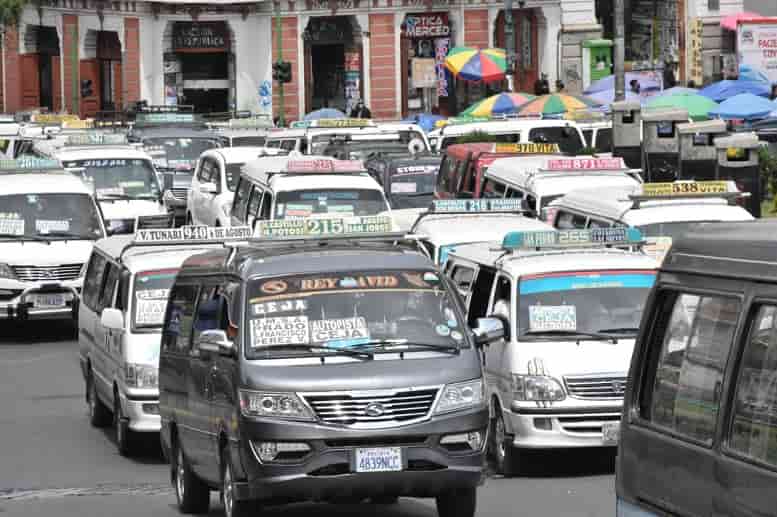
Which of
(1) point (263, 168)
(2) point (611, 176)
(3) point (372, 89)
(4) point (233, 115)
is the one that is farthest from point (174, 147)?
(3) point (372, 89)

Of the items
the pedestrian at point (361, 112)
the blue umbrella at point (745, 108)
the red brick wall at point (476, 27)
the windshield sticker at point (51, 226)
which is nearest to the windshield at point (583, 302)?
the windshield sticker at point (51, 226)

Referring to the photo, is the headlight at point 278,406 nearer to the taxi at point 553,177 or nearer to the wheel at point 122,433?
the wheel at point 122,433

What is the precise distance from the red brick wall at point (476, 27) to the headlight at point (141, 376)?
5144 centimetres

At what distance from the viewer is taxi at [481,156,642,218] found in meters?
23.1

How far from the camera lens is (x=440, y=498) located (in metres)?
11.4

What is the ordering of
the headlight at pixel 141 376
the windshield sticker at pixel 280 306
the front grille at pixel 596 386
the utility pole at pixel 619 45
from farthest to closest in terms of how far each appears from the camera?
the utility pole at pixel 619 45, the headlight at pixel 141 376, the front grille at pixel 596 386, the windshield sticker at pixel 280 306

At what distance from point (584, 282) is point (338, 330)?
148 inches

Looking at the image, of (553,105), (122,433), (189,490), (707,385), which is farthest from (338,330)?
(553,105)

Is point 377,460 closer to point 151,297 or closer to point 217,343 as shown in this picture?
point 217,343

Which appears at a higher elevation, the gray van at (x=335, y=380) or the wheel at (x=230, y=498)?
the gray van at (x=335, y=380)

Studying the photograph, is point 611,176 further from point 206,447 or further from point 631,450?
point 631,450

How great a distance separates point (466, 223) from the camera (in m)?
19.7

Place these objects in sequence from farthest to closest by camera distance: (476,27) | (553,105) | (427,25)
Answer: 1. (427,25)
2. (476,27)
3. (553,105)

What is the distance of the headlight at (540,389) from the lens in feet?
46.0
